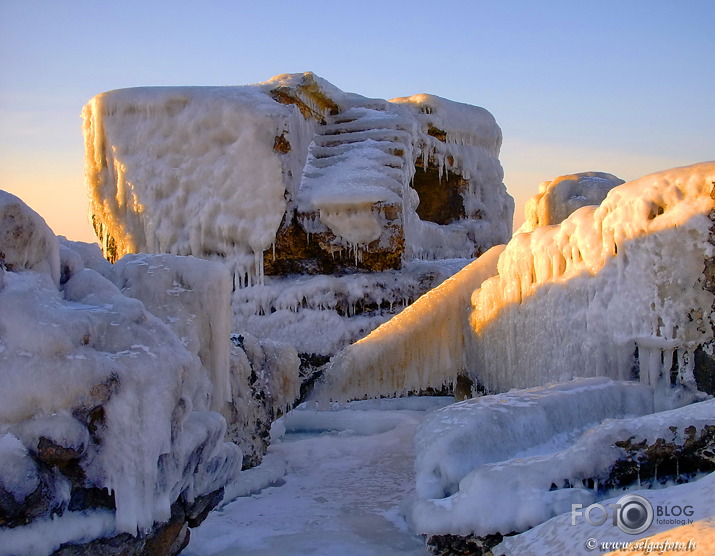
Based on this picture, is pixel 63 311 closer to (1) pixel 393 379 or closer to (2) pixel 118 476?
(2) pixel 118 476

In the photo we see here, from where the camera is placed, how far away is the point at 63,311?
3.41 metres

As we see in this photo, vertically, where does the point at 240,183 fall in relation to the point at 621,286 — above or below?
above

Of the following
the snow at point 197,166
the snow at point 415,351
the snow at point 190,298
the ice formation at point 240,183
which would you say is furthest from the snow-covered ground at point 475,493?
the snow at point 197,166

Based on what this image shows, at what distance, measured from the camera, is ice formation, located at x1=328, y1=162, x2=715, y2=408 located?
484cm

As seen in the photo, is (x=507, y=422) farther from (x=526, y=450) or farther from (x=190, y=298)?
(x=190, y=298)

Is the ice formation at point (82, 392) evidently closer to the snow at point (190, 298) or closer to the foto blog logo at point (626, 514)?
the snow at point (190, 298)

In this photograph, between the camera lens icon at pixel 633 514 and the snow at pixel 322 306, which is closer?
the camera lens icon at pixel 633 514

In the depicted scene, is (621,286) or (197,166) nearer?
(621,286)

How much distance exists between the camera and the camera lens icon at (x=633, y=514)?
3070 mm


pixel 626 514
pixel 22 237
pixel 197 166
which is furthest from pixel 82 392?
pixel 197 166

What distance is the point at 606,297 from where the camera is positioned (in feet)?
17.5

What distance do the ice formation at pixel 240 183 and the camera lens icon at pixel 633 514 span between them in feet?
23.1

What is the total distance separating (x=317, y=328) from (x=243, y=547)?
18.5 feet

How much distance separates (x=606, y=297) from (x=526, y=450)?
150 cm
